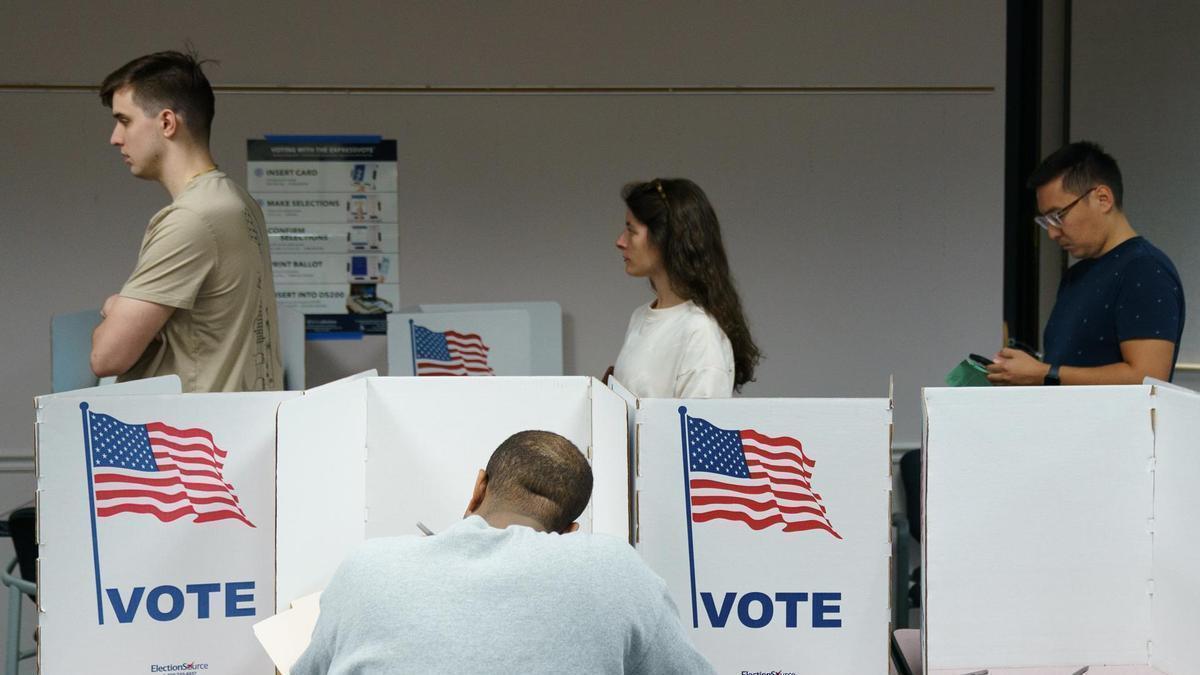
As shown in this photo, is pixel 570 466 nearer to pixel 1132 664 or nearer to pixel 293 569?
pixel 293 569

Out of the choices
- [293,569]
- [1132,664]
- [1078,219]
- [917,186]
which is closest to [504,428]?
[293,569]

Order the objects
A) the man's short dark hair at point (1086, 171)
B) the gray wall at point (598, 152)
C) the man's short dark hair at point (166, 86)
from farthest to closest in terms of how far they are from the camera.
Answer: the gray wall at point (598, 152) < the man's short dark hair at point (1086, 171) < the man's short dark hair at point (166, 86)

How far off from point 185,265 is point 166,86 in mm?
395

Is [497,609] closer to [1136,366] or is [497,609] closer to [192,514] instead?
[192,514]

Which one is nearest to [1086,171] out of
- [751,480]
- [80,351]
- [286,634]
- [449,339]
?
[751,480]

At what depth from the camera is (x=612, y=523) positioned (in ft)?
5.73

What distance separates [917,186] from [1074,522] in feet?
7.10

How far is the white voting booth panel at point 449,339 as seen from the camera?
342 centimetres

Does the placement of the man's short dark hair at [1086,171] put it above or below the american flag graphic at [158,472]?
above

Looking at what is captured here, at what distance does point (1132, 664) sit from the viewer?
179 centimetres

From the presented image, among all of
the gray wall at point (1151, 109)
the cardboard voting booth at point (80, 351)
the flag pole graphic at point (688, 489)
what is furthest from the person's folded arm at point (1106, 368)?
the cardboard voting booth at point (80, 351)

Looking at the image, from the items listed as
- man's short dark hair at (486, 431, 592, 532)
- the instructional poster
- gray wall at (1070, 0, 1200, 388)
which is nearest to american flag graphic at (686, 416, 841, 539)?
man's short dark hair at (486, 431, 592, 532)

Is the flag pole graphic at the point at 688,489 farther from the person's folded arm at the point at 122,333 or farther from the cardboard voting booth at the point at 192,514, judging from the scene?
the person's folded arm at the point at 122,333

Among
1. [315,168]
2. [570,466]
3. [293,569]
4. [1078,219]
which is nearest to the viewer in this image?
[570,466]
